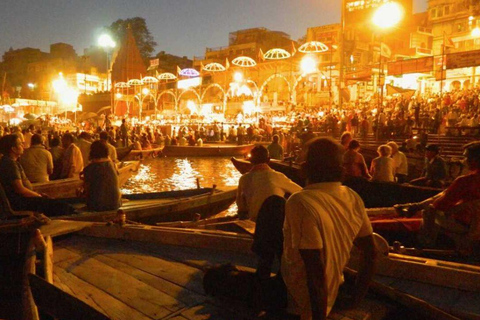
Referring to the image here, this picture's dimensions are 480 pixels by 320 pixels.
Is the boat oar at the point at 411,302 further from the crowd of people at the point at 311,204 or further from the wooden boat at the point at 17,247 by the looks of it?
the wooden boat at the point at 17,247

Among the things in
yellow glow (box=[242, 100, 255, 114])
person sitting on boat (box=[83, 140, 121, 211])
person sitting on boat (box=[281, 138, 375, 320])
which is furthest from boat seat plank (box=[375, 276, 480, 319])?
yellow glow (box=[242, 100, 255, 114])

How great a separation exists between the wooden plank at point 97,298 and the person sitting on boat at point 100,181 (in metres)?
2.23

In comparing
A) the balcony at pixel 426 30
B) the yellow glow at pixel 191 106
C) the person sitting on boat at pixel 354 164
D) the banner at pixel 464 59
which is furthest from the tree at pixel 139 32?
the person sitting on boat at pixel 354 164

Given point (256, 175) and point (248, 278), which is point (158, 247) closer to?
point (256, 175)

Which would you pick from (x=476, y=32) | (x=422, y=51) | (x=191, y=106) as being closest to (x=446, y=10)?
(x=422, y=51)

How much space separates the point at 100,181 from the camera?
6.50 meters

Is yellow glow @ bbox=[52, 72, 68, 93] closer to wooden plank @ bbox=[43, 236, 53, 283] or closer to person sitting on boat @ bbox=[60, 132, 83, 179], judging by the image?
person sitting on boat @ bbox=[60, 132, 83, 179]

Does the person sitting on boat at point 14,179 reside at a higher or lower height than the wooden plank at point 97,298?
higher

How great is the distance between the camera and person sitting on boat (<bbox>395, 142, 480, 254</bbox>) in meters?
4.39

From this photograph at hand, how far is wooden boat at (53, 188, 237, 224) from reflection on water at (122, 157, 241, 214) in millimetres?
2009

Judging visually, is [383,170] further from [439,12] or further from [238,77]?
[439,12]

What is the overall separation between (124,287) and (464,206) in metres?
3.54

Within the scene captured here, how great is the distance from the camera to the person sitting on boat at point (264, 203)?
3.23 metres

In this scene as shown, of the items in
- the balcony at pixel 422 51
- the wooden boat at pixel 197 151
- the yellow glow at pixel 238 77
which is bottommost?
the wooden boat at pixel 197 151
